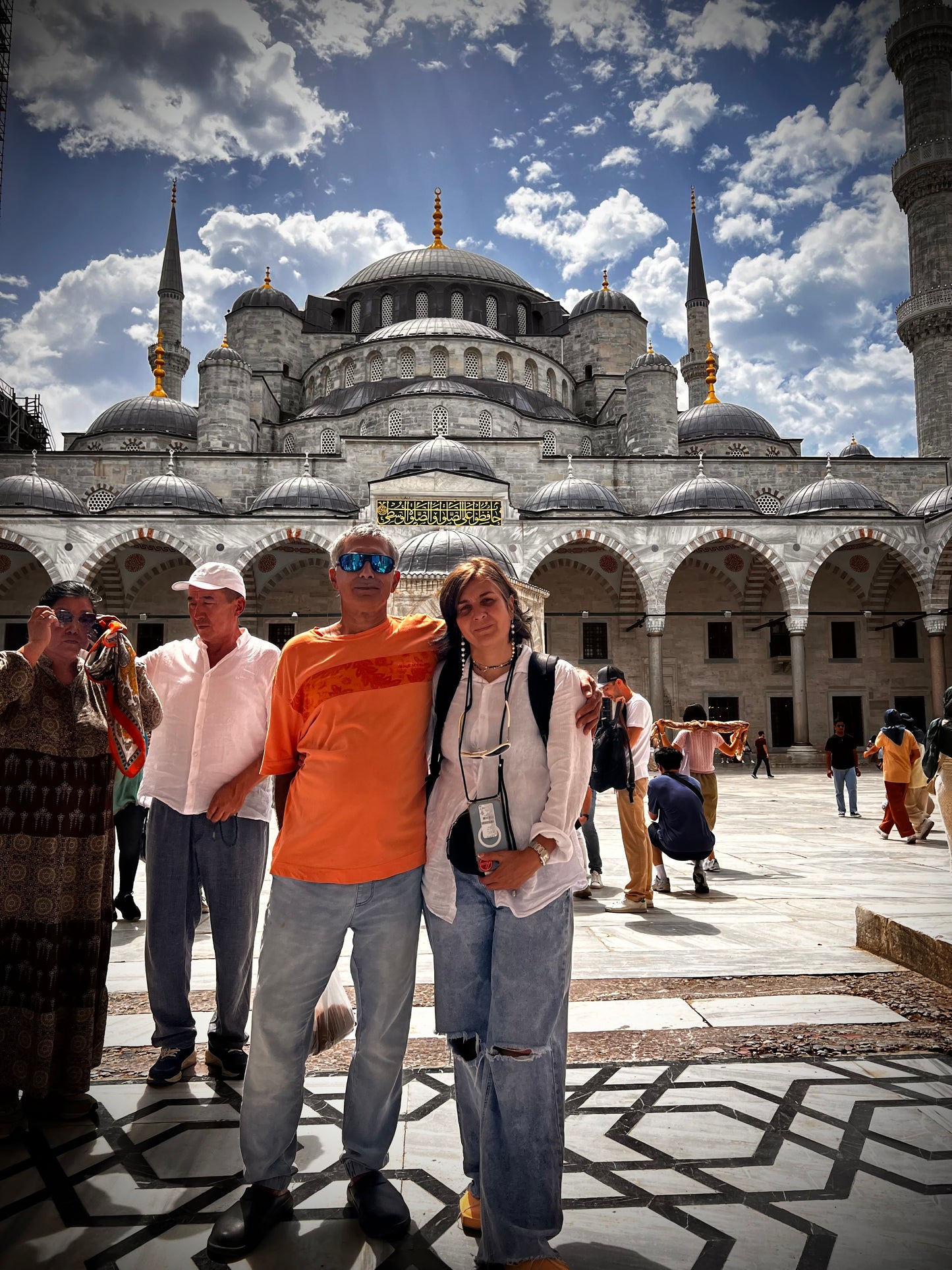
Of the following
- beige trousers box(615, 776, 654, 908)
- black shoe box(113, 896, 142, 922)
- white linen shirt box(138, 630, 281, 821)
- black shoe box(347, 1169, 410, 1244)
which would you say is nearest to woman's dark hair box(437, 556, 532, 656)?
white linen shirt box(138, 630, 281, 821)

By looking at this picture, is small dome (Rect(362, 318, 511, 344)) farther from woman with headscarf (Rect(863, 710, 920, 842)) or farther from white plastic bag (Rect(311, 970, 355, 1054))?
white plastic bag (Rect(311, 970, 355, 1054))

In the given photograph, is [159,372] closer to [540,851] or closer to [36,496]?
[36,496]

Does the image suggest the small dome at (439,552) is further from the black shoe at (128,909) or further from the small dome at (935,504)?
the small dome at (935,504)

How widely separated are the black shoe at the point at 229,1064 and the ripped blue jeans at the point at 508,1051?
3.07ft

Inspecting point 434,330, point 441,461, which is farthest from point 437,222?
point 441,461

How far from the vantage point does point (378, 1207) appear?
165cm

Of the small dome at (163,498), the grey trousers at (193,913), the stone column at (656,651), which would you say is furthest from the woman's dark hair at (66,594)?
the small dome at (163,498)

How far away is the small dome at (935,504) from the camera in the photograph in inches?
733

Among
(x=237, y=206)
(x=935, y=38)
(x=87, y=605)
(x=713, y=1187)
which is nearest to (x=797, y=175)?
(x=237, y=206)

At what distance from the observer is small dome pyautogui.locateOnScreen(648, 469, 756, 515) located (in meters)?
19.2

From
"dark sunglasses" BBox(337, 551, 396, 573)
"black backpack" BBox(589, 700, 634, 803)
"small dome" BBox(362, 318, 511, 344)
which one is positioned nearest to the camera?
"dark sunglasses" BBox(337, 551, 396, 573)

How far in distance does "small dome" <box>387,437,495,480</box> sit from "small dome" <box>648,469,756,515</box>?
426 cm

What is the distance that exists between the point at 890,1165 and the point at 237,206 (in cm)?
658

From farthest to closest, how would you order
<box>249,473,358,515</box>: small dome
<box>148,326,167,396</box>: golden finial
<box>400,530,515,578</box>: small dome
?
<box>148,326,167,396</box>: golden finial, <box>249,473,358,515</box>: small dome, <box>400,530,515,578</box>: small dome
